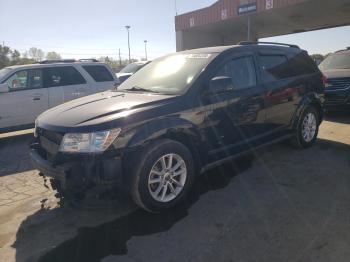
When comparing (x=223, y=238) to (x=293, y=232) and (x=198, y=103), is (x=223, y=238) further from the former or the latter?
(x=198, y=103)

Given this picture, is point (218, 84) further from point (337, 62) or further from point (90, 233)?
point (337, 62)

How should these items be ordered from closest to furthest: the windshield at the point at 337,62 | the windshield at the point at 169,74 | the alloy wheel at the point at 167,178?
the alloy wheel at the point at 167,178
the windshield at the point at 169,74
the windshield at the point at 337,62

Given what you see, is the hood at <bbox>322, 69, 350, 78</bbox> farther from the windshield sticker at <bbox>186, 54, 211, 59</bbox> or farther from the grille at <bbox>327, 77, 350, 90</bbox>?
the windshield sticker at <bbox>186, 54, 211, 59</bbox>

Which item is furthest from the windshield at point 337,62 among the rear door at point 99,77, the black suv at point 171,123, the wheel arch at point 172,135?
the wheel arch at point 172,135

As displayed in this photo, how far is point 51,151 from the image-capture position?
3650mm

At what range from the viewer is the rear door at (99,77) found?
344 inches

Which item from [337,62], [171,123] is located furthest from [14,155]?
[337,62]

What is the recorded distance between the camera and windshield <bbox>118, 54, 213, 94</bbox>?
416cm

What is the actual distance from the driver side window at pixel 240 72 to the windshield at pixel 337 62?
6.20 meters

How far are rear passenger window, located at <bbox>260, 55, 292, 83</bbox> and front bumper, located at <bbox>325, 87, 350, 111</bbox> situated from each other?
12.8 ft

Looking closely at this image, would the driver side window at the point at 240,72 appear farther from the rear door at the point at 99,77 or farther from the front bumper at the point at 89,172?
the rear door at the point at 99,77

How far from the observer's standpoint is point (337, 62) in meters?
10.0

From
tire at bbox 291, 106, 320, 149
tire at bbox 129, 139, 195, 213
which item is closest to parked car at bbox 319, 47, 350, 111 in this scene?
tire at bbox 291, 106, 320, 149

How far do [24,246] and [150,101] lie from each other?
76.8 inches
